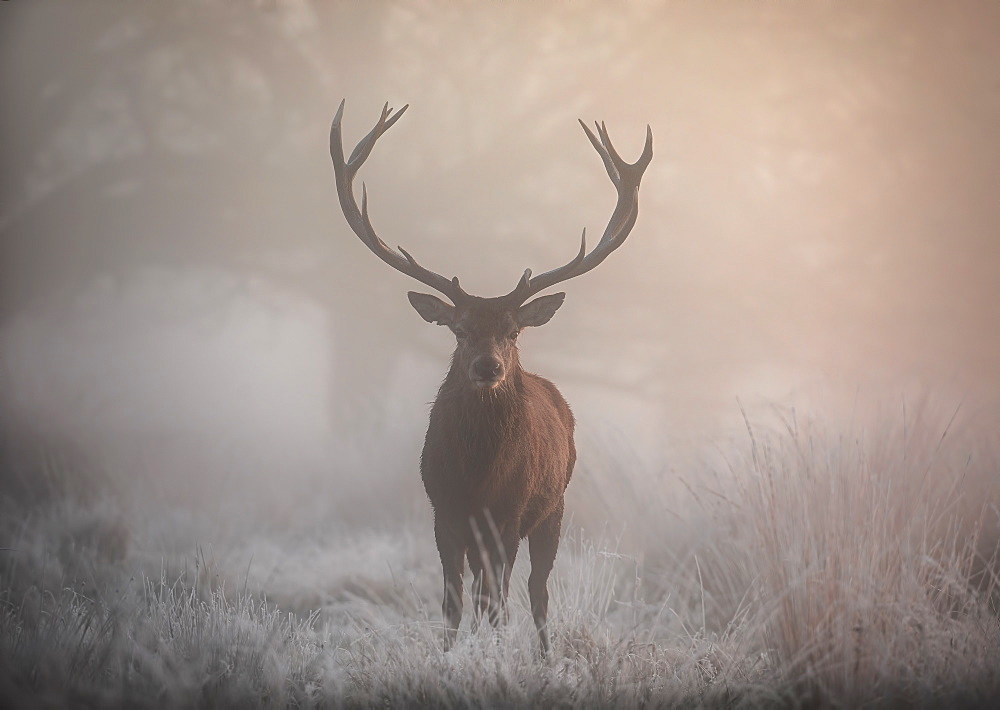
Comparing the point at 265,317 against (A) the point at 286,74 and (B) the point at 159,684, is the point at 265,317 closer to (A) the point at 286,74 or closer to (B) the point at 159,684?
(A) the point at 286,74

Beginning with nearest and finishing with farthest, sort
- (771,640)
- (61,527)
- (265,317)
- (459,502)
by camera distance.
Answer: (771,640) → (459,502) → (61,527) → (265,317)

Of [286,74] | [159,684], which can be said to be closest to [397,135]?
[286,74]

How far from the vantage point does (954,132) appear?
12.4 ft

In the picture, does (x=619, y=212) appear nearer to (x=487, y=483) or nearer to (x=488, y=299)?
(x=488, y=299)

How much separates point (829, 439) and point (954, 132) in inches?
71.0

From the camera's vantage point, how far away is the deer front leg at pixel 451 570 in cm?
293

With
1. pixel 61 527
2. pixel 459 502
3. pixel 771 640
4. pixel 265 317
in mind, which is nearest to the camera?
pixel 771 640

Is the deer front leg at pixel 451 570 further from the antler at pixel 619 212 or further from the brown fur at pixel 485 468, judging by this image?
the antler at pixel 619 212

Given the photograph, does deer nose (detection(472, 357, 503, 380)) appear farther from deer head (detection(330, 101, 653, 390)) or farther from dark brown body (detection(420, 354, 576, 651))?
dark brown body (detection(420, 354, 576, 651))

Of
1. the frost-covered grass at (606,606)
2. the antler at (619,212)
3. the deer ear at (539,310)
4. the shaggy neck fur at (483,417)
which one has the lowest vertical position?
the frost-covered grass at (606,606)

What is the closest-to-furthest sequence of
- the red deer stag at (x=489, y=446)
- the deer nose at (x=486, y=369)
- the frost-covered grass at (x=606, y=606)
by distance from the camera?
the frost-covered grass at (x=606, y=606) → the deer nose at (x=486, y=369) → the red deer stag at (x=489, y=446)

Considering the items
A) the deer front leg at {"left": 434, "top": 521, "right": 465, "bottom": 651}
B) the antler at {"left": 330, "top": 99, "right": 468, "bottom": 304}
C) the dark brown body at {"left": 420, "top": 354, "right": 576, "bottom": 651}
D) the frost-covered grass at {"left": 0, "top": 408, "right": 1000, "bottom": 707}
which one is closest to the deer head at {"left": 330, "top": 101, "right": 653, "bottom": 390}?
the antler at {"left": 330, "top": 99, "right": 468, "bottom": 304}

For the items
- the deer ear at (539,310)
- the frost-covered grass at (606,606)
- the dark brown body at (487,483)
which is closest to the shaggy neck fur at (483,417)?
the dark brown body at (487,483)

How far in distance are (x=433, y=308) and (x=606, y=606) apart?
1.31 metres
